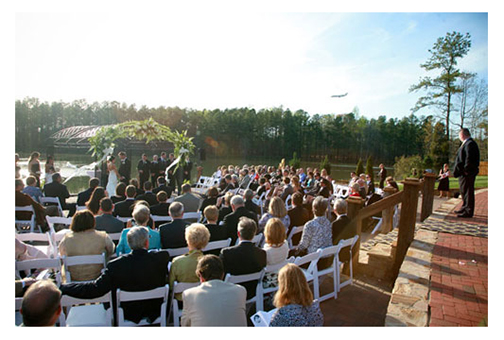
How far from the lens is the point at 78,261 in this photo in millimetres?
2781

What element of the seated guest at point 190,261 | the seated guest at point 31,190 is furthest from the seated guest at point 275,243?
the seated guest at point 31,190

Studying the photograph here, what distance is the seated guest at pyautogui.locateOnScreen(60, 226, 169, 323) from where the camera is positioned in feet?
8.13

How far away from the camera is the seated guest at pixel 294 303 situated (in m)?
2.10

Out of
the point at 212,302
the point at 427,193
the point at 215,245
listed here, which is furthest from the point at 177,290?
the point at 427,193

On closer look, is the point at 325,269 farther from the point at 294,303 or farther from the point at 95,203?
the point at 95,203

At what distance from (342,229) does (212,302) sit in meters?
2.34

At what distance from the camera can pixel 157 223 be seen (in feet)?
16.6

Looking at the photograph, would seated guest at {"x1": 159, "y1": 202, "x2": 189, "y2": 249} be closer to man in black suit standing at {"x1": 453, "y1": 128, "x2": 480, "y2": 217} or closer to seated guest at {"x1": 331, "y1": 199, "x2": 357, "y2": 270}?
seated guest at {"x1": 331, "y1": 199, "x2": 357, "y2": 270}

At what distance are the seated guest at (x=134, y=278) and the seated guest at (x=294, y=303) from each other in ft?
3.62

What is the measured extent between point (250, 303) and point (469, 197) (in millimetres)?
4878

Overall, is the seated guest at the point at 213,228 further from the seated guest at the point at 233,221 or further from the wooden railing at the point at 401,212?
the wooden railing at the point at 401,212

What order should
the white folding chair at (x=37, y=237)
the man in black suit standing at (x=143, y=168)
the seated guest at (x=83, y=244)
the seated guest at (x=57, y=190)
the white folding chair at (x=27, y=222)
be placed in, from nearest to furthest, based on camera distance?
the seated guest at (x=83, y=244)
the white folding chair at (x=37, y=237)
the white folding chair at (x=27, y=222)
the seated guest at (x=57, y=190)
the man in black suit standing at (x=143, y=168)

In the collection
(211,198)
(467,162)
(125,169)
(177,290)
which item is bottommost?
(177,290)
